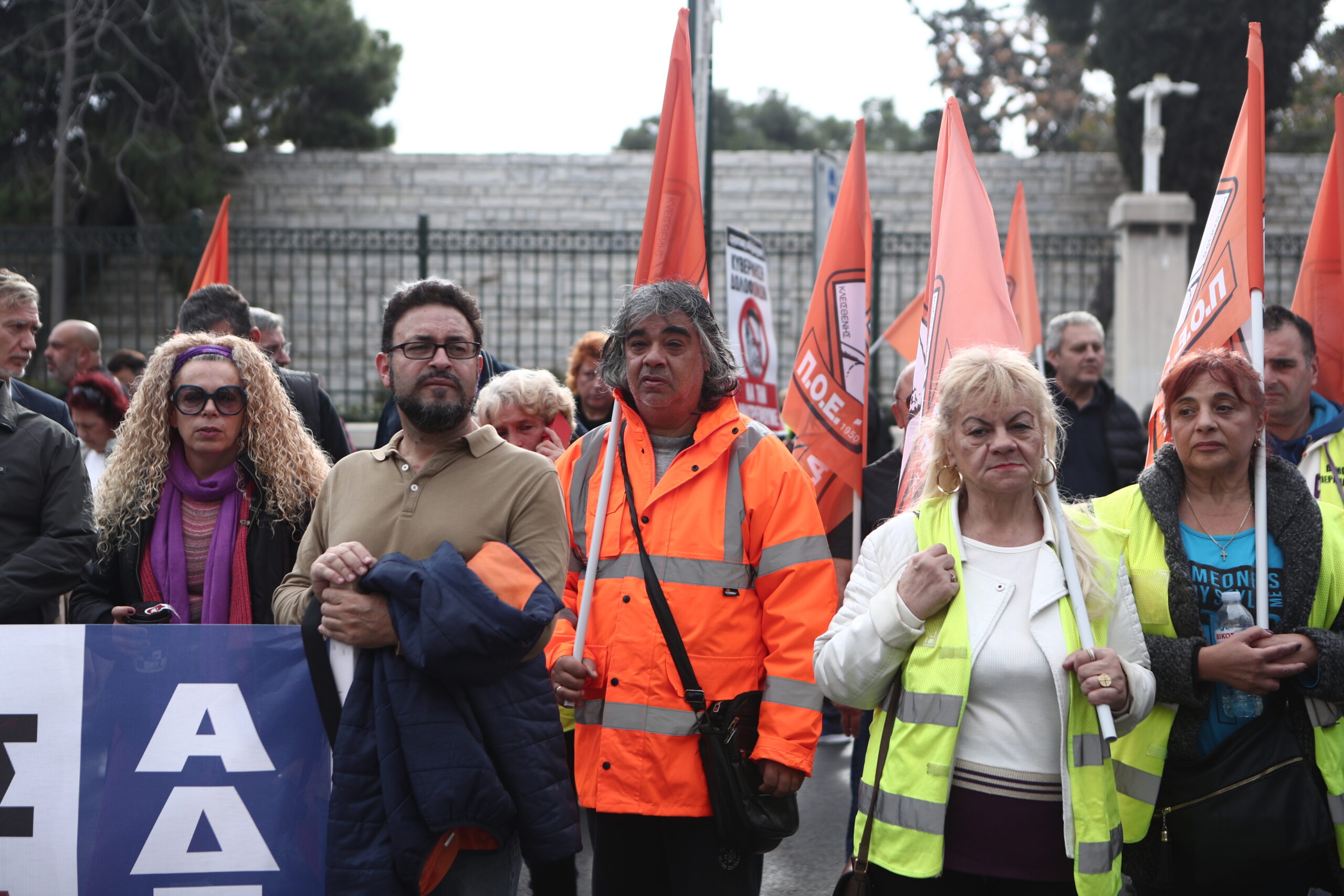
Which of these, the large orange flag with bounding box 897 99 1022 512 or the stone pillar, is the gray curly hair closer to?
the large orange flag with bounding box 897 99 1022 512

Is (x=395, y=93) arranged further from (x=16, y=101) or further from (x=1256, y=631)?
(x=1256, y=631)

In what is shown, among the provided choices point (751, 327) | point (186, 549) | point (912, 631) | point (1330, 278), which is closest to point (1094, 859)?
point (912, 631)

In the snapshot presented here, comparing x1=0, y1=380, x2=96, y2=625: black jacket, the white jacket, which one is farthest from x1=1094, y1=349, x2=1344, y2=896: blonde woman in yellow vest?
x1=0, y1=380, x2=96, y2=625: black jacket

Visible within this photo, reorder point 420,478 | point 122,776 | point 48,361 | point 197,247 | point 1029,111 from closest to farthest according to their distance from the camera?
point 420,478 → point 122,776 → point 48,361 → point 197,247 → point 1029,111

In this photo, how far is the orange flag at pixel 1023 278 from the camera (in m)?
6.92

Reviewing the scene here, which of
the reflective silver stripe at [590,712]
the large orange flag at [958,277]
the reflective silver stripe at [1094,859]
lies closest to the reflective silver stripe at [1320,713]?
the reflective silver stripe at [1094,859]

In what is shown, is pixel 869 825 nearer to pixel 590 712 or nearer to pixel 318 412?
pixel 590 712

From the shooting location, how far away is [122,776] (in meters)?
2.96

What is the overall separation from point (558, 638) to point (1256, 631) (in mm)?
1740

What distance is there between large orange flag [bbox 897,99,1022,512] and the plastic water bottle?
0.86 m

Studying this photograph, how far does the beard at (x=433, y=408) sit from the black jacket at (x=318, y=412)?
6.95 ft

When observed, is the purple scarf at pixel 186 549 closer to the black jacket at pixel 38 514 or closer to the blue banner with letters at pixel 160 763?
the blue banner with letters at pixel 160 763

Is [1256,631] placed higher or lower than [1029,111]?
lower

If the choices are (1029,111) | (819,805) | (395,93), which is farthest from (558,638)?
(1029,111)
